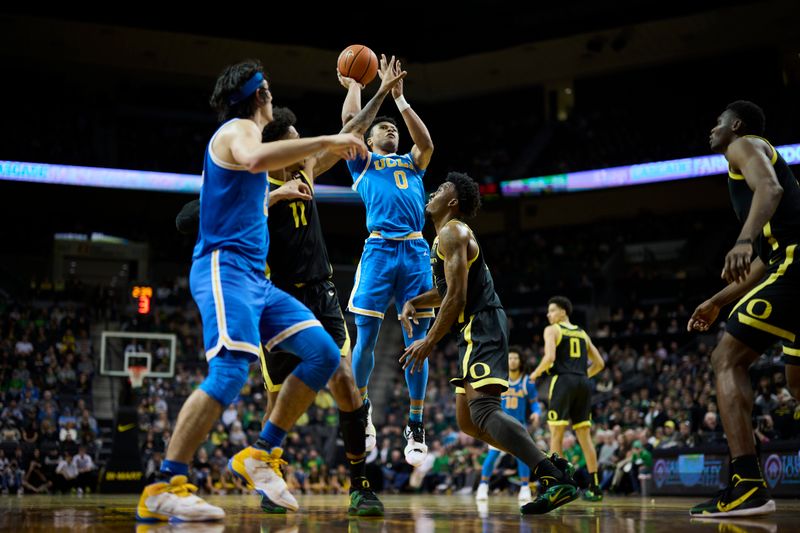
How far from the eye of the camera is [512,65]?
100 feet

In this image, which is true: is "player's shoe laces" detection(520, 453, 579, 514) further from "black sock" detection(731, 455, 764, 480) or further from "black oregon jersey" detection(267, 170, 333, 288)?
"black oregon jersey" detection(267, 170, 333, 288)

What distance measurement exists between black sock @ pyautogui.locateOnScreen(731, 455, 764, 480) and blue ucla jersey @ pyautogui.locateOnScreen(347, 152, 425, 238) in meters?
3.55

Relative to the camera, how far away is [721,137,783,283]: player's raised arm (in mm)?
4926

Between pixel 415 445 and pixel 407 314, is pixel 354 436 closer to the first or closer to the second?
pixel 407 314

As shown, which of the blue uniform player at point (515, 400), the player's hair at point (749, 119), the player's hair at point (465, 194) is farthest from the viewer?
the blue uniform player at point (515, 400)

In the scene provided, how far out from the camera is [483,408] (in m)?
6.03

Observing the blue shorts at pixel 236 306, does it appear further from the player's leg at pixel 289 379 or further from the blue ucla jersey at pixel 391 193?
the blue ucla jersey at pixel 391 193

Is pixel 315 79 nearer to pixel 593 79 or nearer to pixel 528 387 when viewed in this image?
pixel 593 79

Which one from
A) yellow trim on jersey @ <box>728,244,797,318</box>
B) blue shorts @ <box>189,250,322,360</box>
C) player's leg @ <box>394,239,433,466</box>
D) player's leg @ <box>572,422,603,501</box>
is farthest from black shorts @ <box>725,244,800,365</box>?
player's leg @ <box>572,422,603,501</box>

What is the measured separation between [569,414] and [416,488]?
8087mm

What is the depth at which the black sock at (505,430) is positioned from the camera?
229 inches

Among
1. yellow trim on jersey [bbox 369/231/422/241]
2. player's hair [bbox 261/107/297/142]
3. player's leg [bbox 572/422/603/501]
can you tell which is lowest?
player's leg [bbox 572/422/603/501]

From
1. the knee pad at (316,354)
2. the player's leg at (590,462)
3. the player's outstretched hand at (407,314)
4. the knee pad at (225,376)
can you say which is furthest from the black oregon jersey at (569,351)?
the knee pad at (225,376)

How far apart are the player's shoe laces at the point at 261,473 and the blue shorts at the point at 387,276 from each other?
252 centimetres
